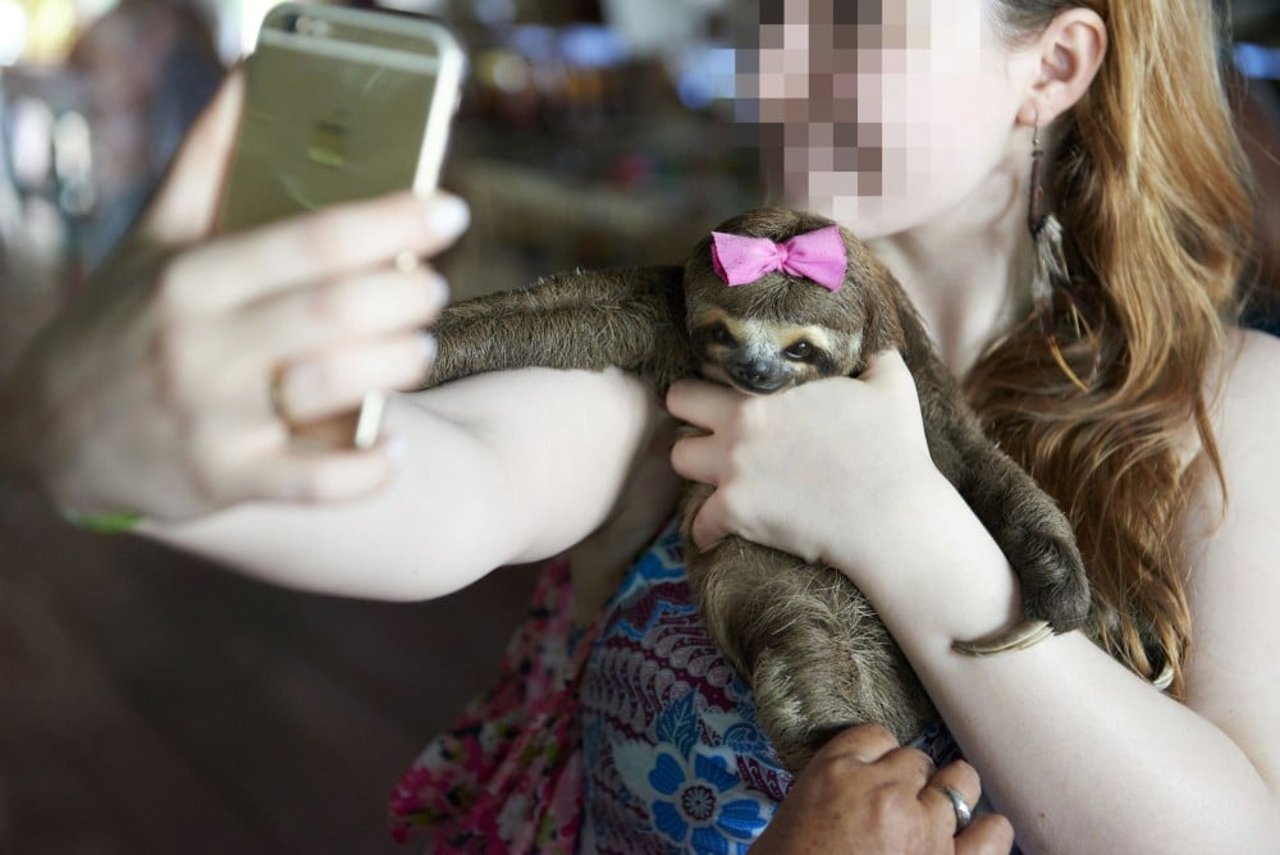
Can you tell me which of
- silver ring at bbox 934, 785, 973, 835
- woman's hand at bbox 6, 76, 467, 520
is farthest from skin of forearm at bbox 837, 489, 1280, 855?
woman's hand at bbox 6, 76, 467, 520

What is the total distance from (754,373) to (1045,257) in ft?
1.47

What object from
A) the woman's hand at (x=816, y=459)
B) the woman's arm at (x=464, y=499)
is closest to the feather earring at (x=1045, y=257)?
the woman's hand at (x=816, y=459)

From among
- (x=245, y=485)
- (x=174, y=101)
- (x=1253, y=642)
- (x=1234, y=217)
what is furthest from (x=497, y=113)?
(x=245, y=485)

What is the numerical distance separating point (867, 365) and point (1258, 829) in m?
0.45

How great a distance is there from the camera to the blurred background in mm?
2395

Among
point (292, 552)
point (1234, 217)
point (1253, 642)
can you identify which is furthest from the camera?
point (1234, 217)

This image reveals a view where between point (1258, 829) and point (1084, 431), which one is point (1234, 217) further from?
point (1258, 829)

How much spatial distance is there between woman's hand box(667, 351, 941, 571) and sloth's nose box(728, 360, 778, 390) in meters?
0.06

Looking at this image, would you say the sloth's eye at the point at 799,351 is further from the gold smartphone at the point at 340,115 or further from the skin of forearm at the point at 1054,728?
the gold smartphone at the point at 340,115

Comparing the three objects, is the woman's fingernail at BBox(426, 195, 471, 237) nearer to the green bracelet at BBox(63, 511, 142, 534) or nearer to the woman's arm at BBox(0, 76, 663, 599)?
the woman's arm at BBox(0, 76, 663, 599)

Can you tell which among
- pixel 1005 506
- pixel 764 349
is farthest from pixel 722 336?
pixel 1005 506

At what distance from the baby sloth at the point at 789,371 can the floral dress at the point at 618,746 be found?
0.06 meters

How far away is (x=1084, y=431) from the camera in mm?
1030

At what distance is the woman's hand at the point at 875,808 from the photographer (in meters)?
0.72
